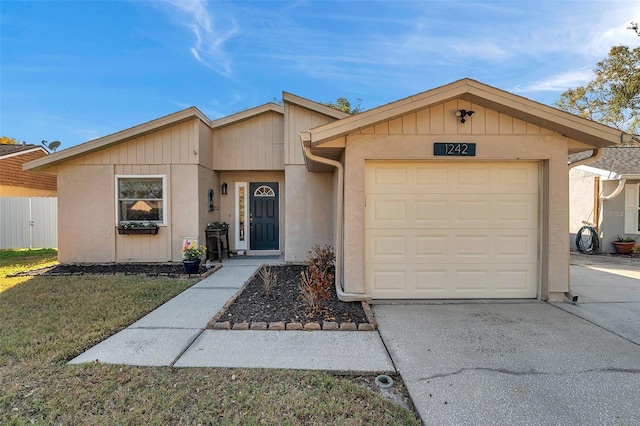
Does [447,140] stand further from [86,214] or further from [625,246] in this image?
[625,246]

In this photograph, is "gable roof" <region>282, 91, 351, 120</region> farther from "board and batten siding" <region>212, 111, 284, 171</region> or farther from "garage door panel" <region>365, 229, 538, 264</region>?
"garage door panel" <region>365, 229, 538, 264</region>

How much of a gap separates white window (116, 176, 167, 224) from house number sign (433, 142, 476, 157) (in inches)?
259

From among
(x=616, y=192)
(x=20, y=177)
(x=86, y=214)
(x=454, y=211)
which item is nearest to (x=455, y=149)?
(x=454, y=211)

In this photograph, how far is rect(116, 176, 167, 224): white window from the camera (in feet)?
25.8

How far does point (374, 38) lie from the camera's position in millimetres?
11938

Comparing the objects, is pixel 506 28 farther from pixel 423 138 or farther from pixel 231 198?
pixel 231 198

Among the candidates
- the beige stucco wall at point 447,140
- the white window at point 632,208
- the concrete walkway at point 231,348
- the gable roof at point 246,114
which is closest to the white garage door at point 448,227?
the beige stucco wall at point 447,140

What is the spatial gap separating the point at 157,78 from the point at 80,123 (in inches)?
253

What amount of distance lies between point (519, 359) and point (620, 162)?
1165 cm

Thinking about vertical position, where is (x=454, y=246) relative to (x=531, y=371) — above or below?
above

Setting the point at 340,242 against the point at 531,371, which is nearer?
the point at 531,371

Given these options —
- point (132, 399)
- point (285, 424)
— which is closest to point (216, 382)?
point (132, 399)

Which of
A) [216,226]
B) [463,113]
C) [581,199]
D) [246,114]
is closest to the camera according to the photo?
[463,113]

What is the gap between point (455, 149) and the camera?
184 inches
